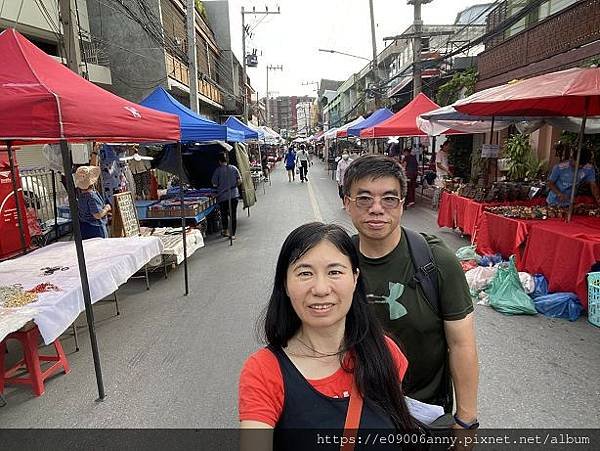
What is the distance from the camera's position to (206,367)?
3.76m

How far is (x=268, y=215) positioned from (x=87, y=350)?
8203mm

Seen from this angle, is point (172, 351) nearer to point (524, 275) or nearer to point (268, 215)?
point (524, 275)

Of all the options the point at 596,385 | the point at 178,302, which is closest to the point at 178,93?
the point at 178,302

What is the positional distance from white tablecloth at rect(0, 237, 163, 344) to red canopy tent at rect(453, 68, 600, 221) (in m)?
5.30

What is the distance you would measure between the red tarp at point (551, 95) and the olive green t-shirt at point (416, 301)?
4.25 m

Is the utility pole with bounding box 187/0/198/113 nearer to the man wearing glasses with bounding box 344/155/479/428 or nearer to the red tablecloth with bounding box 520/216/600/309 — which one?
the red tablecloth with bounding box 520/216/600/309

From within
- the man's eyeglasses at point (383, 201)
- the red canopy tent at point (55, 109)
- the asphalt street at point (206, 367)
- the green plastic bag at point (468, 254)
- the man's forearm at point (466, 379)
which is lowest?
the asphalt street at point (206, 367)

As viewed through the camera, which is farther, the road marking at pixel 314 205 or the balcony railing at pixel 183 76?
the balcony railing at pixel 183 76

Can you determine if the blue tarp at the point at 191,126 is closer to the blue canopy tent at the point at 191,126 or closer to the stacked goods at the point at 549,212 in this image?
the blue canopy tent at the point at 191,126

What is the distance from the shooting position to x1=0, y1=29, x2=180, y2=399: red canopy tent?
9.48 feet

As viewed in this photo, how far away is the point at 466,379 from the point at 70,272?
13.5 ft

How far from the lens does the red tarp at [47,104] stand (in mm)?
2881

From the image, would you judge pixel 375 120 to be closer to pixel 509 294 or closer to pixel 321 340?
pixel 509 294

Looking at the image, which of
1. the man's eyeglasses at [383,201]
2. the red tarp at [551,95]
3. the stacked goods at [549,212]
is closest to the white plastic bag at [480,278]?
the stacked goods at [549,212]
